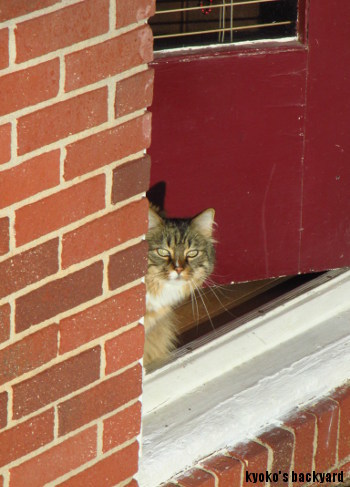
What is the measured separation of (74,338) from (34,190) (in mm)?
448

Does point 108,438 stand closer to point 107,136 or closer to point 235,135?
point 107,136

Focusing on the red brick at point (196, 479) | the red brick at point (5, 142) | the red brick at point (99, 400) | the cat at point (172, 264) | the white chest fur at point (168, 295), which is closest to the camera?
the red brick at point (5, 142)

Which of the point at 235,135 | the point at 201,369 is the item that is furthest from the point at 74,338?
the point at 235,135

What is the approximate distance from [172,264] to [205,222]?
0.40 metres

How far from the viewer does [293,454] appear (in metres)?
3.20

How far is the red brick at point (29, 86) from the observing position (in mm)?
2082

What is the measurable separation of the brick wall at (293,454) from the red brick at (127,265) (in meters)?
0.77

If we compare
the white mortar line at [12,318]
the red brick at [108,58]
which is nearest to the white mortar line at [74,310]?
the white mortar line at [12,318]

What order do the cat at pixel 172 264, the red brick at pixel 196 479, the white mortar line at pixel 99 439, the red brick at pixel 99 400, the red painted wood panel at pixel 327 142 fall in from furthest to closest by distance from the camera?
1. the cat at pixel 172 264
2. the red painted wood panel at pixel 327 142
3. the red brick at pixel 196 479
4. the white mortar line at pixel 99 439
5. the red brick at pixel 99 400

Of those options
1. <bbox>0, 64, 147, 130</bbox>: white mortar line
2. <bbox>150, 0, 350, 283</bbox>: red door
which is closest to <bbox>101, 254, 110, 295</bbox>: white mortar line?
<bbox>0, 64, 147, 130</bbox>: white mortar line

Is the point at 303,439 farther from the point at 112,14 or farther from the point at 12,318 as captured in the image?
the point at 112,14

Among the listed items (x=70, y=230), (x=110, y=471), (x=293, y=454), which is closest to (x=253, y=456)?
(x=293, y=454)

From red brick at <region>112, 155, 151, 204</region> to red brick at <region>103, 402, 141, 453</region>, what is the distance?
0.64 metres

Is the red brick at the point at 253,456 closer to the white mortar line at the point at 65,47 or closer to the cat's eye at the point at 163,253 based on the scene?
the cat's eye at the point at 163,253
